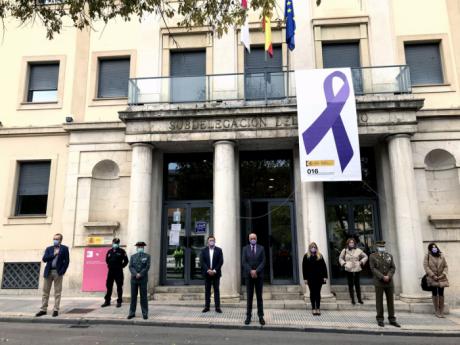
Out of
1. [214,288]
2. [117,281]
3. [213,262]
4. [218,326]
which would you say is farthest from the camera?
[117,281]

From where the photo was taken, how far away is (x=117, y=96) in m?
14.6

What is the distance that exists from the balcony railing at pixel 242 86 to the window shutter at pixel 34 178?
4283 millimetres

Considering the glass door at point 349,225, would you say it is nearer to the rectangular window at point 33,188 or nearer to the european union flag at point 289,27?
the european union flag at point 289,27

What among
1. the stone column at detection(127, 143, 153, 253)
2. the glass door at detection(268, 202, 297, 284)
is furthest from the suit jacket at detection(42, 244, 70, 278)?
the glass door at detection(268, 202, 297, 284)

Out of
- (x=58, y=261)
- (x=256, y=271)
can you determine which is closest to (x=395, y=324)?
(x=256, y=271)

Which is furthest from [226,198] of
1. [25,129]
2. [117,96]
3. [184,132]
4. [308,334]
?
[25,129]

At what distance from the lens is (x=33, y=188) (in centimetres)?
1427

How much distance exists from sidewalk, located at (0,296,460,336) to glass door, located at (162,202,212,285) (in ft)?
7.18

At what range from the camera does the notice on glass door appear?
45.0 ft

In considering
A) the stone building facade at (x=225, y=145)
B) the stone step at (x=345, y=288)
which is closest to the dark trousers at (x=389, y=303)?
the stone building facade at (x=225, y=145)

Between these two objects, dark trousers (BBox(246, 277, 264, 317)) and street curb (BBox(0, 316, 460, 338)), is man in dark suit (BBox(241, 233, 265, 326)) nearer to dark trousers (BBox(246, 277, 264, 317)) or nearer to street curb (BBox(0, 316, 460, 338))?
dark trousers (BBox(246, 277, 264, 317))

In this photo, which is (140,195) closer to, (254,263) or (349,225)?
(254,263)

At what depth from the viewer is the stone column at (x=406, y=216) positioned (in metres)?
11.3

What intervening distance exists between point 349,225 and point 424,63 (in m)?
6.30
